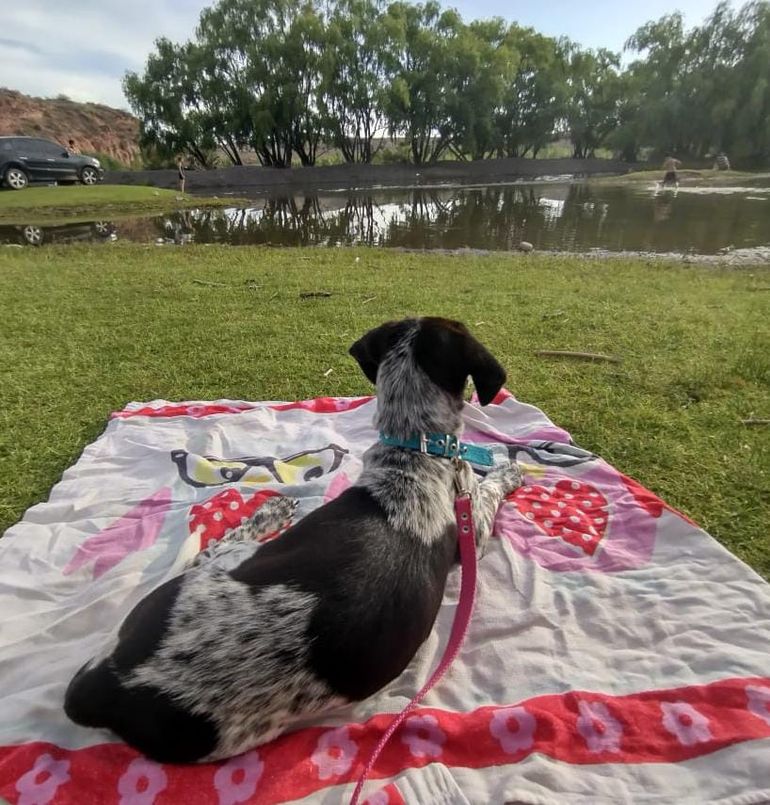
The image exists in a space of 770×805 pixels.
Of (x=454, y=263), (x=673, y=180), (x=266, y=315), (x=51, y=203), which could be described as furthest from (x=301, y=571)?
(x=673, y=180)

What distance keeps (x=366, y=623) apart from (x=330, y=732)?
1.88ft

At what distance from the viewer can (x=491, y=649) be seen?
102 inches

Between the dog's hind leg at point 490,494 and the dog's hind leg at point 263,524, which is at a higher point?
the dog's hind leg at point 490,494

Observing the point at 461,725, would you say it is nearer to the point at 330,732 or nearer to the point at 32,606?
the point at 330,732

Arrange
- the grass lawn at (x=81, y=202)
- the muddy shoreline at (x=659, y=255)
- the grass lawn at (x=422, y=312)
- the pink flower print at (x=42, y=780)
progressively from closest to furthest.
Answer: the pink flower print at (x=42, y=780), the grass lawn at (x=422, y=312), the muddy shoreline at (x=659, y=255), the grass lawn at (x=81, y=202)

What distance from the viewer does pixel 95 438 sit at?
14.5ft

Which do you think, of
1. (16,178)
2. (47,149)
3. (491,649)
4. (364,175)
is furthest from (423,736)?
(364,175)

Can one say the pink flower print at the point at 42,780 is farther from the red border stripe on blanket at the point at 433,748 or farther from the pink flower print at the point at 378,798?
the pink flower print at the point at 378,798

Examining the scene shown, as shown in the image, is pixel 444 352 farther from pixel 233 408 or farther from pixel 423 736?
pixel 233 408

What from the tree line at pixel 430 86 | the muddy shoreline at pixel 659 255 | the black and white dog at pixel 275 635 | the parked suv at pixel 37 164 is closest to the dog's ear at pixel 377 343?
the black and white dog at pixel 275 635

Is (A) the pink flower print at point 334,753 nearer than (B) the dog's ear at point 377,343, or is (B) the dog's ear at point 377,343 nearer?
(A) the pink flower print at point 334,753

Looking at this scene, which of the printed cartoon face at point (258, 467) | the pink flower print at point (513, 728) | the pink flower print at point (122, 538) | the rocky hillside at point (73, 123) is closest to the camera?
the pink flower print at point (513, 728)

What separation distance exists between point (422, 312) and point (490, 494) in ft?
14.2

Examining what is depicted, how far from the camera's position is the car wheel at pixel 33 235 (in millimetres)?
14524
